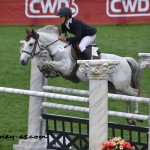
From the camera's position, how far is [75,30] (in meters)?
11.3

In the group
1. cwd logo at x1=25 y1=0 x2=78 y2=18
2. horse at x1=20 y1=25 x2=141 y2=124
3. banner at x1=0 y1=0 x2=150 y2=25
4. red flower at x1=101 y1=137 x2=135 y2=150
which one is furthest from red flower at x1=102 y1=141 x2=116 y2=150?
cwd logo at x1=25 y1=0 x2=78 y2=18

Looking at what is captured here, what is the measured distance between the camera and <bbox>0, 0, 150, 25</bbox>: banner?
72.6 feet

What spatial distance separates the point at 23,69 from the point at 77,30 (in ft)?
19.2

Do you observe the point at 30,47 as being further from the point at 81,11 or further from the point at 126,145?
the point at 81,11

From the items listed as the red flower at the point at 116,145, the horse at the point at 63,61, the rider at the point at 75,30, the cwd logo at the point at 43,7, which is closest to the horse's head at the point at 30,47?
the horse at the point at 63,61

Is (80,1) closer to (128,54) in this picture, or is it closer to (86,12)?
(86,12)

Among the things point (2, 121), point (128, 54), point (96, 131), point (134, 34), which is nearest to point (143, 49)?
point (128, 54)

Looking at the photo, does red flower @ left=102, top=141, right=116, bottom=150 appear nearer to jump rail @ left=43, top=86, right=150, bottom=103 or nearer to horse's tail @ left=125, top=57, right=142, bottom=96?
jump rail @ left=43, top=86, right=150, bottom=103

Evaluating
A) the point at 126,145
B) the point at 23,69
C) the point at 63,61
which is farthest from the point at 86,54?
the point at 23,69

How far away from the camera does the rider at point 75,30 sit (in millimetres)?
11211

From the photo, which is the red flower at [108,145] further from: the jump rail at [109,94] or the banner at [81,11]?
the banner at [81,11]

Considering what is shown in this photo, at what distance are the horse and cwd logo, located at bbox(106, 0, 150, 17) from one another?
10.4 meters

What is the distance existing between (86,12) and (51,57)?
11.2 m

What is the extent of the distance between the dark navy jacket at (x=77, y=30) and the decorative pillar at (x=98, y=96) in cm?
309
